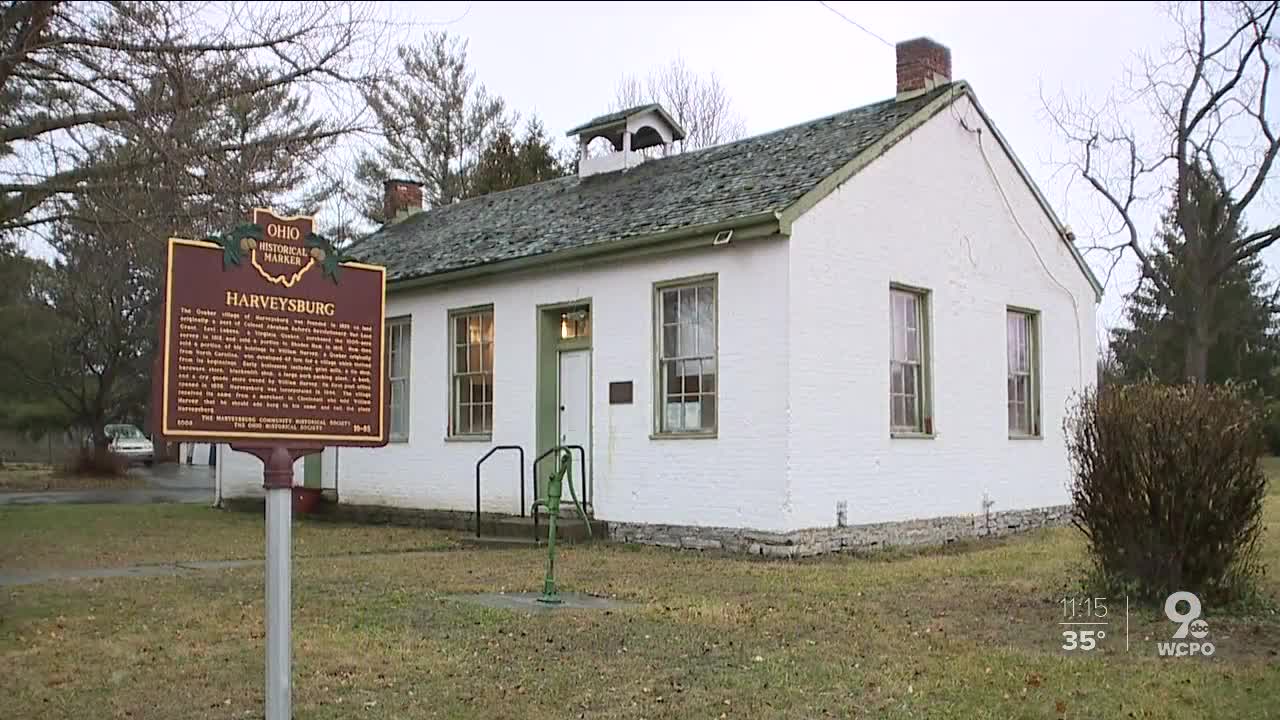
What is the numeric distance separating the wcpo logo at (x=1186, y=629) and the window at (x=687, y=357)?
242 inches

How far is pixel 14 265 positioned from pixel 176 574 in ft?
74.8

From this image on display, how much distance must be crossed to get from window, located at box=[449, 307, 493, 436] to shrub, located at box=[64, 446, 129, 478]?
20650 millimetres

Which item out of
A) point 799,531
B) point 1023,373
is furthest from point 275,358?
point 1023,373

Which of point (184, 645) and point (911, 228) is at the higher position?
point (911, 228)

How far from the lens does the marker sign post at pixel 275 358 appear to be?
5.23 m

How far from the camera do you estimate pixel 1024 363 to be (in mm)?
16812

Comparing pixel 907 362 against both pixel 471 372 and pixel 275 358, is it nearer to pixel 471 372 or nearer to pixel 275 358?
pixel 471 372

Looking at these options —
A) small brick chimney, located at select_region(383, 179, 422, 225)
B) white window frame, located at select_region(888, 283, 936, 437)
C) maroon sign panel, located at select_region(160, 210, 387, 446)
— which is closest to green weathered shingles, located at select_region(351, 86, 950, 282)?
white window frame, located at select_region(888, 283, 936, 437)

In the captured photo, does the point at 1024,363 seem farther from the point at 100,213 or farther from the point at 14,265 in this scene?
the point at 14,265

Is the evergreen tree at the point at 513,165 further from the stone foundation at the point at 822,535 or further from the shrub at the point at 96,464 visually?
the stone foundation at the point at 822,535

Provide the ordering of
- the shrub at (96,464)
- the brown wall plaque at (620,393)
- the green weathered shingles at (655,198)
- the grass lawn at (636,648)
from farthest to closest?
the shrub at (96,464)
the brown wall plaque at (620,393)
the green weathered shingles at (655,198)
the grass lawn at (636,648)

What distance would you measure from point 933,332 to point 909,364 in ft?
1.79

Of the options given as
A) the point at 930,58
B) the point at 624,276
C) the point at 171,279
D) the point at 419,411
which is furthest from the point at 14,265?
the point at 171,279

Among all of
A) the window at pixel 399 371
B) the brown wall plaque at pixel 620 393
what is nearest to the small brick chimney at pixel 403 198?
the window at pixel 399 371
